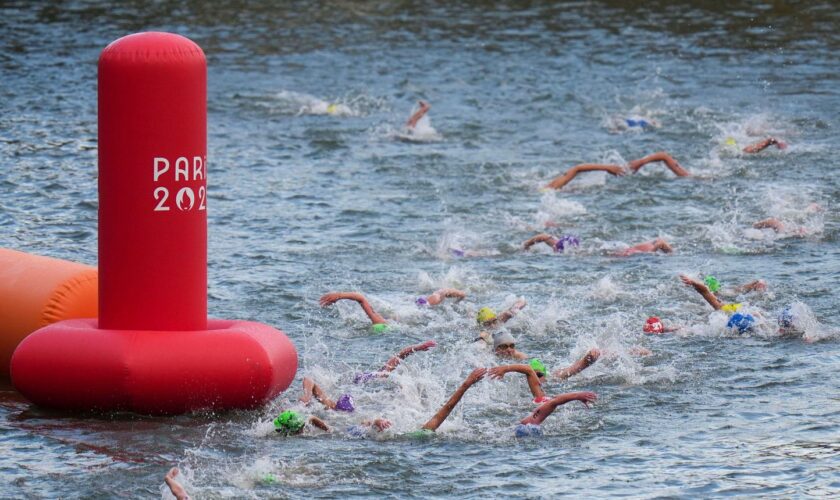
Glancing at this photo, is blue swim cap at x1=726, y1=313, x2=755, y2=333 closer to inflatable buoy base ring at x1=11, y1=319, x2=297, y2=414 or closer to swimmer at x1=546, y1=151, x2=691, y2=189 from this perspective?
inflatable buoy base ring at x1=11, y1=319, x2=297, y2=414

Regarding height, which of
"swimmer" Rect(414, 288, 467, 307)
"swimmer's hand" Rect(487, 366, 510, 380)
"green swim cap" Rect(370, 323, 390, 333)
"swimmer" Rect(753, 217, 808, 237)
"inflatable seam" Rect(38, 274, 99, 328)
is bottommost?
"green swim cap" Rect(370, 323, 390, 333)

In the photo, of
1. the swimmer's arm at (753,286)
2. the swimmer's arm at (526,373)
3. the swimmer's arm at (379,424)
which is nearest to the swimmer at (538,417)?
the swimmer's arm at (526,373)

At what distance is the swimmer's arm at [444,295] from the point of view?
1436 cm

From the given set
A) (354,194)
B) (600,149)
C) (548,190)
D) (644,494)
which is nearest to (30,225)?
(354,194)

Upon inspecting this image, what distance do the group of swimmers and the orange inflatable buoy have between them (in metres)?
1.98

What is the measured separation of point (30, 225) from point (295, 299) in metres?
4.44

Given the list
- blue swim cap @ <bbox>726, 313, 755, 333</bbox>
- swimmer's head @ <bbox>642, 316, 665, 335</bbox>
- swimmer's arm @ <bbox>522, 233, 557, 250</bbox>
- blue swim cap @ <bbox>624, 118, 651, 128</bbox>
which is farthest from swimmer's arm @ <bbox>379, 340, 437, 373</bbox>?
blue swim cap @ <bbox>624, 118, 651, 128</bbox>

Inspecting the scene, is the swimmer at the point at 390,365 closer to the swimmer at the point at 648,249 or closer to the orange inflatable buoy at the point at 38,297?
the orange inflatable buoy at the point at 38,297

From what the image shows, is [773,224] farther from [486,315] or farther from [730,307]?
[486,315]

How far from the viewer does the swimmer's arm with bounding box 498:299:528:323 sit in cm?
1361

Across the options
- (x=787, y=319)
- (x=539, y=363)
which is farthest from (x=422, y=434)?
(x=787, y=319)

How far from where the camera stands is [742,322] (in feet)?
43.6

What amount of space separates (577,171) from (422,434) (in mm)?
8117

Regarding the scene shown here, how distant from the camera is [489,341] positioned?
1298cm
